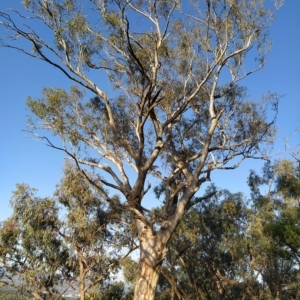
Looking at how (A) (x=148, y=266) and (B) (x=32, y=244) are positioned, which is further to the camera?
(B) (x=32, y=244)

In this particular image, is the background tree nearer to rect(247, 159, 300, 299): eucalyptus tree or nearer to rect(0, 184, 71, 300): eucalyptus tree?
rect(0, 184, 71, 300): eucalyptus tree

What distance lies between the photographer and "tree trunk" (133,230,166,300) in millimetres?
6008

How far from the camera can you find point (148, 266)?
613cm

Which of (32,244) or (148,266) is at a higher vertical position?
(32,244)

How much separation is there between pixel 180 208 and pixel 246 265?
27.7ft

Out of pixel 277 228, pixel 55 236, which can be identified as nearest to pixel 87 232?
pixel 55 236

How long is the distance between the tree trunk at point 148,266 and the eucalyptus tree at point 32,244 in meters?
6.18

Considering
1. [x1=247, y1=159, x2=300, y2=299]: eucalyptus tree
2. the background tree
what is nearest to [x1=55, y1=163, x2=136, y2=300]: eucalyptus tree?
the background tree

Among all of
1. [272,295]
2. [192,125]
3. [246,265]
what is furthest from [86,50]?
[272,295]

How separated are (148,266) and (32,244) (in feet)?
22.6

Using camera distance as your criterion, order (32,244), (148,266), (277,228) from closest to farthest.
A: (148,266)
(277,228)
(32,244)

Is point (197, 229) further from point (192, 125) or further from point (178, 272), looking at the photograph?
point (192, 125)

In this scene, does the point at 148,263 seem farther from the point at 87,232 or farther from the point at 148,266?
the point at 87,232

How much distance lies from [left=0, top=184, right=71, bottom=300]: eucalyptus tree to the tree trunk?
6.18 metres
